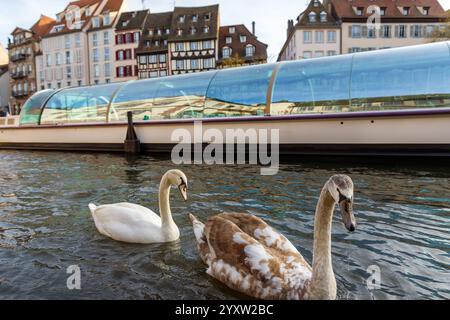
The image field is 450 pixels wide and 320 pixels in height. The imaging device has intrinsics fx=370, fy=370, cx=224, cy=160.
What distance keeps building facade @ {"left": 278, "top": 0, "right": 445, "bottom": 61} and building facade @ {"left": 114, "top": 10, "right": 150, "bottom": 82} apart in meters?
24.5

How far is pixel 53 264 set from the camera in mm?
4043

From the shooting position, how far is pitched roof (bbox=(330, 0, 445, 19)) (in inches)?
1844

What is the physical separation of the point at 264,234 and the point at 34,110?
17610 millimetres

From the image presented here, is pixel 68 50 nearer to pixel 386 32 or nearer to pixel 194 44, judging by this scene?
pixel 194 44

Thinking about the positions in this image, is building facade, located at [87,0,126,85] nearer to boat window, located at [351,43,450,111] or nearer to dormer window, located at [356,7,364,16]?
dormer window, located at [356,7,364,16]

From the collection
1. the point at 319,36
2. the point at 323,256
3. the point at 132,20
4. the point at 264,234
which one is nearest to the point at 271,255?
the point at 264,234

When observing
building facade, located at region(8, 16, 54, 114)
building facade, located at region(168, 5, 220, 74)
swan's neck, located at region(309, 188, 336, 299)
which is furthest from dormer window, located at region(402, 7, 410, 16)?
building facade, located at region(8, 16, 54, 114)

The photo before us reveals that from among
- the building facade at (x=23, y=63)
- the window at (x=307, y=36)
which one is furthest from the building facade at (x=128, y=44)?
the window at (x=307, y=36)

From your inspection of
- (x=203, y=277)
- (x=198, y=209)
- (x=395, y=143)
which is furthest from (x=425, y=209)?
(x=395, y=143)

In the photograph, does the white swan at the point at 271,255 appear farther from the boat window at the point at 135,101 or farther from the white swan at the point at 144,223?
the boat window at the point at 135,101

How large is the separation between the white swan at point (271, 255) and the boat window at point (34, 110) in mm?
16540

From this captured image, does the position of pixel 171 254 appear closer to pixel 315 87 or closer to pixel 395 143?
pixel 395 143

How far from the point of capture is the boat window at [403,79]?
10453 millimetres
